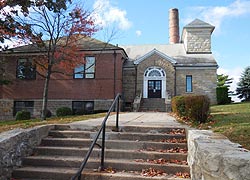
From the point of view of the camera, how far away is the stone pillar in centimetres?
3503

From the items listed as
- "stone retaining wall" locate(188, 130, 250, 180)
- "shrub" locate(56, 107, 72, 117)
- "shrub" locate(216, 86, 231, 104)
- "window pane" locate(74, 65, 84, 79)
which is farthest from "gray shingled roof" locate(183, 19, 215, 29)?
"stone retaining wall" locate(188, 130, 250, 180)

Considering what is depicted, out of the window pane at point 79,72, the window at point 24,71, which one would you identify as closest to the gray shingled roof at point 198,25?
the window pane at point 79,72

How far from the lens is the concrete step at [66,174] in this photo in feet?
13.2

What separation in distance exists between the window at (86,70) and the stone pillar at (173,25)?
17.2m

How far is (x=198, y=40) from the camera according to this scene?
90.5 feet

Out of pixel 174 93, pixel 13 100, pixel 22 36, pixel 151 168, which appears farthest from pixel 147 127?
pixel 13 100

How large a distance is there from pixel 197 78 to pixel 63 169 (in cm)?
2068

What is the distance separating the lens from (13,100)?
22688mm

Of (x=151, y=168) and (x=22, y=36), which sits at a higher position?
(x=22, y=36)

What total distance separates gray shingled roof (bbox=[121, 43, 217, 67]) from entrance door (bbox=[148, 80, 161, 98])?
268cm

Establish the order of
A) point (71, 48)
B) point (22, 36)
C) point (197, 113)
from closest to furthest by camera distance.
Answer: point (197, 113) → point (22, 36) → point (71, 48)

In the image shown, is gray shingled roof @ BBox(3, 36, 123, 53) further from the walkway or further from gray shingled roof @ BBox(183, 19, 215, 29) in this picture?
the walkway

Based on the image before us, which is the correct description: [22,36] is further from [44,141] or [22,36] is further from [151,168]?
[151,168]

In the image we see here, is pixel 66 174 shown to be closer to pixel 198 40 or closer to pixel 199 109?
pixel 199 109
